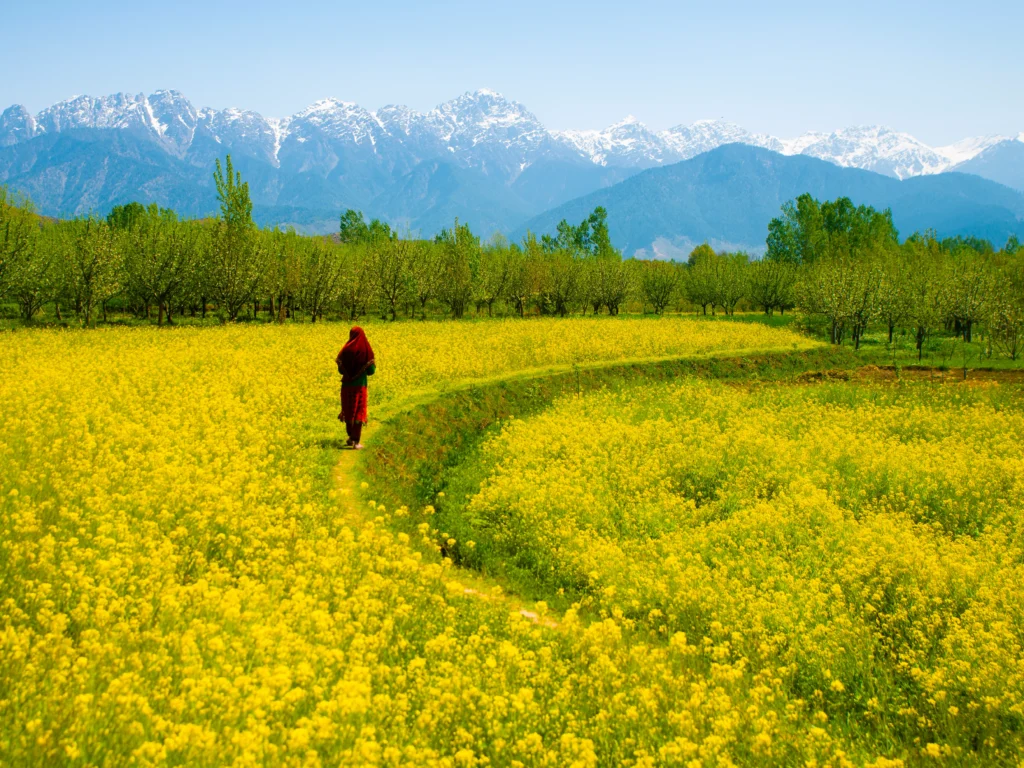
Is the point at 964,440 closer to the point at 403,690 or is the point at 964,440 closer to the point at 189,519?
the point at 403,690

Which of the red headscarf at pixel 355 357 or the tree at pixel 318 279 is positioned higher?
the tree at pixel 318 279

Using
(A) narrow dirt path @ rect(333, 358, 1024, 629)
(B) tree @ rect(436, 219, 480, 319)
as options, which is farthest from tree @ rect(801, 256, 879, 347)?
(B) tree @ rect(436, 219, 480, 319)

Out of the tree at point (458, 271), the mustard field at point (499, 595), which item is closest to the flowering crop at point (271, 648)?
the mustard field at point (499, 595)

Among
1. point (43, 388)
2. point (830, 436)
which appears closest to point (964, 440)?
point (830, 436)

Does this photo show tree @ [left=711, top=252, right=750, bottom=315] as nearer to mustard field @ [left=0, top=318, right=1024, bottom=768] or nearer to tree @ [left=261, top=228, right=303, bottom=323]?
tree @ [left=261, top=228, right=303, bottom=323]

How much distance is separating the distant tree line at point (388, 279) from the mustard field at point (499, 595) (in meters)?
23.6

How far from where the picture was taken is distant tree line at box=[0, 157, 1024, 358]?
122 feet

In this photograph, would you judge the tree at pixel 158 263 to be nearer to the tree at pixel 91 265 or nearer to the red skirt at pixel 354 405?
the tree at pixel 91 265

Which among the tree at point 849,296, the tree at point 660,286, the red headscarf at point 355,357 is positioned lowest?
the red headscarf at point 355,357

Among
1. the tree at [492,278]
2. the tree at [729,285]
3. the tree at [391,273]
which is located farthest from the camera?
the tree at [729,285]

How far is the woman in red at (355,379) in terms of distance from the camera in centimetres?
1449

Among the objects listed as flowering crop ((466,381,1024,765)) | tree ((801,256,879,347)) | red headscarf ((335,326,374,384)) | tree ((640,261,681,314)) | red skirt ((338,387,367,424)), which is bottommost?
flowering crop ((466,381,1024,765))

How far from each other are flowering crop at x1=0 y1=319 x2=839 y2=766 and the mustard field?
40 mm

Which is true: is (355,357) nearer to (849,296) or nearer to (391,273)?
(849,296)
